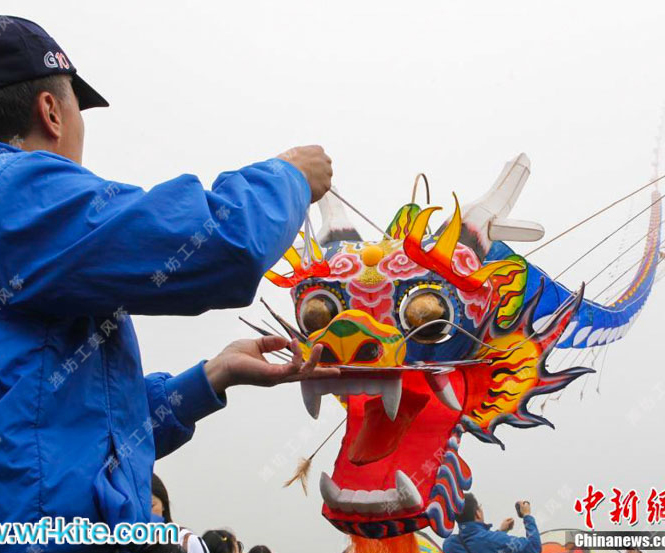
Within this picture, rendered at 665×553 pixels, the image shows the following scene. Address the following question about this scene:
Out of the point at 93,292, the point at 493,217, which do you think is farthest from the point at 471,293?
the point at 93,292

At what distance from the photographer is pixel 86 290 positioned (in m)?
0.64

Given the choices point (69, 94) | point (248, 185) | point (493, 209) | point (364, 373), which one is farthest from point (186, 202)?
point (493, 209)

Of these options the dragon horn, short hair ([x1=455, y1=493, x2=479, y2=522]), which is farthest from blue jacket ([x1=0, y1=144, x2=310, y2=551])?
short hair ([x1=455, y1=493, x2=479, y2=522])

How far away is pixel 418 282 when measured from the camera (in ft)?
7.70

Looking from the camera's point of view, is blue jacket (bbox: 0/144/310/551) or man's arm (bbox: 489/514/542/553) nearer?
blue jacket (bbox: 0/144/310/551)

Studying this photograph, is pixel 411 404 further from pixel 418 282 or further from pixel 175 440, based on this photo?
pixel 175 440

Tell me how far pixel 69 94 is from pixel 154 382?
12.5 inches

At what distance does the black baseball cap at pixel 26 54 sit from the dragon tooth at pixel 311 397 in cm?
144

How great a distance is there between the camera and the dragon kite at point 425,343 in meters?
2.22

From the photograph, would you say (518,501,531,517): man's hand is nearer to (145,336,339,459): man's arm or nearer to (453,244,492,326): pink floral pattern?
(453,244,492,326): pink floral pattern

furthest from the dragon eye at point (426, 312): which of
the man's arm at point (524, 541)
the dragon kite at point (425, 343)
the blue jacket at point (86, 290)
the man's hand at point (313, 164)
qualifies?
the blue jacket at point (86, 290)

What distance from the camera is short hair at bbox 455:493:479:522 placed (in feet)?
9.30

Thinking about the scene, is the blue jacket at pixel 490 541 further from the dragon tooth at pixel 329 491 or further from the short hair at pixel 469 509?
the dragon tooth at pixel 329 491

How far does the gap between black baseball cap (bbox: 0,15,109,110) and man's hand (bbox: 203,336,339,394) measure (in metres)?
0.33
